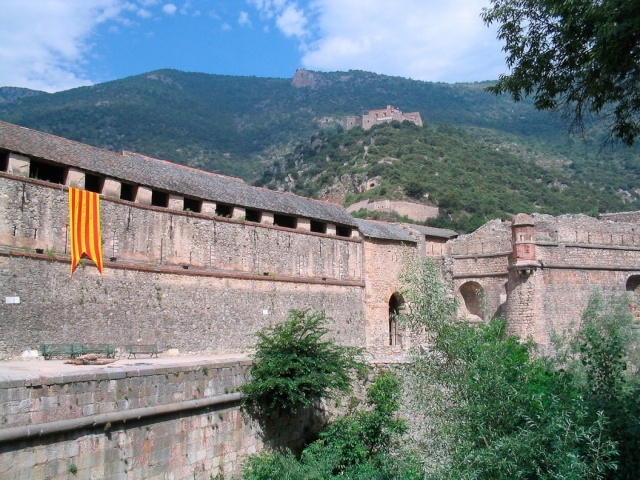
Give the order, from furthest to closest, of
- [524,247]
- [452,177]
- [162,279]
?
[452,177] → [524,247] → [162,279]

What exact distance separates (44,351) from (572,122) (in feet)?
40.2

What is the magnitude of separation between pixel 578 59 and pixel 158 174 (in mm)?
14616

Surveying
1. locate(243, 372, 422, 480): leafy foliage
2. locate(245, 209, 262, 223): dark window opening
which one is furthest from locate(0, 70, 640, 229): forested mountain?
locate(245, 209, 262, 223): dark window opening

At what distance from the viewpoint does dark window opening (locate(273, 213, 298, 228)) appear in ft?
80.7

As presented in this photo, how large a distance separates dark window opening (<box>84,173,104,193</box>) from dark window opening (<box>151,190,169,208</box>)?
2.32 meters

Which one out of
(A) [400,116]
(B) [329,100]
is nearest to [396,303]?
(A) [400,116]

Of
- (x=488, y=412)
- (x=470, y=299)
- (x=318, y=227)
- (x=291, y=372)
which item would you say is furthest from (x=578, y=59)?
(x=470, y=299)

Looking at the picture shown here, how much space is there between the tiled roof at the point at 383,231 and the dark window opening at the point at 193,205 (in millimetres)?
9410

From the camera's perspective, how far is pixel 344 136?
8462 cm

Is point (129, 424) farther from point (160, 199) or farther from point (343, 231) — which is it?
point (343, 231)

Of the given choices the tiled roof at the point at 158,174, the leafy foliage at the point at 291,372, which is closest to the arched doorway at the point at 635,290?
the tiled roof at the point at 158,174

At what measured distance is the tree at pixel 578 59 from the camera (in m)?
8.08

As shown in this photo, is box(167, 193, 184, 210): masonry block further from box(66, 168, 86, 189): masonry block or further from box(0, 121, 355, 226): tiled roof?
box(66, 168, 86, 189): masonry block

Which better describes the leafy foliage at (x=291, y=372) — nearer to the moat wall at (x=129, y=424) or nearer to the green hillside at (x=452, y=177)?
the moat wall at (x=129, y=424)
